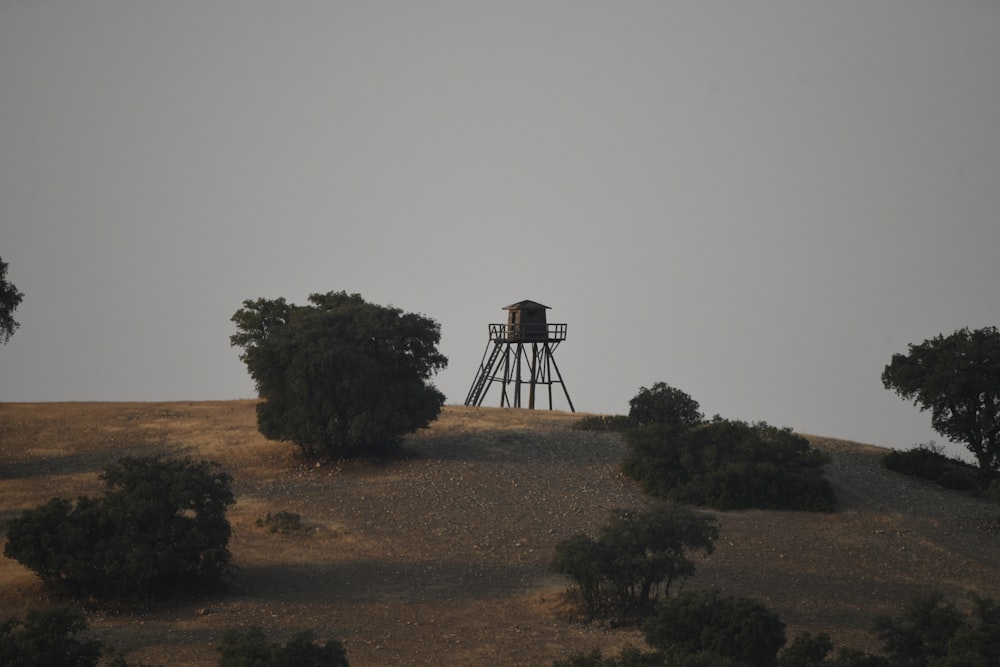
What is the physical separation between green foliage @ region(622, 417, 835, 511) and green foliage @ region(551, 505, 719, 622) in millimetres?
8400

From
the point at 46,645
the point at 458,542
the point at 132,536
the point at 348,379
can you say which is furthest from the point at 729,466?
the point at 46,645

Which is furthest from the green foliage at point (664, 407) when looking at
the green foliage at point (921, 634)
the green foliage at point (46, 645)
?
the green foliage at point (46, 645)

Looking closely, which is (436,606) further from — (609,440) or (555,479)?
(609,440)

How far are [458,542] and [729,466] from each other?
410 inches

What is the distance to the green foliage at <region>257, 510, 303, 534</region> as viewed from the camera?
3294 cm

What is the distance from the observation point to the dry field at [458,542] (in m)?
25.5

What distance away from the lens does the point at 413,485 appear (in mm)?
37469

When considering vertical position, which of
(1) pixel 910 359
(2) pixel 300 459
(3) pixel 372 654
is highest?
(1) pixel 910 359

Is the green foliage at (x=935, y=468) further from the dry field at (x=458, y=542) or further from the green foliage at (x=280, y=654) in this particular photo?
the green foliage at (x=280, y=654)

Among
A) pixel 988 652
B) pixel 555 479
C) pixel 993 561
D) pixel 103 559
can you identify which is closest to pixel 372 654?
pixel 103 559

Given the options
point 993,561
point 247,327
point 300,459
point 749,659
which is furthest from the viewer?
point 247,327

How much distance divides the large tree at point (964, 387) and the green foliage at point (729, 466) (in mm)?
6467

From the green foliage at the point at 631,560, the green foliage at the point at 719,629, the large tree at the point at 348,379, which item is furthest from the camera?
the large tree at the point at 348,379

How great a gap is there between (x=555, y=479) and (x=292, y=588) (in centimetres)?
1263
